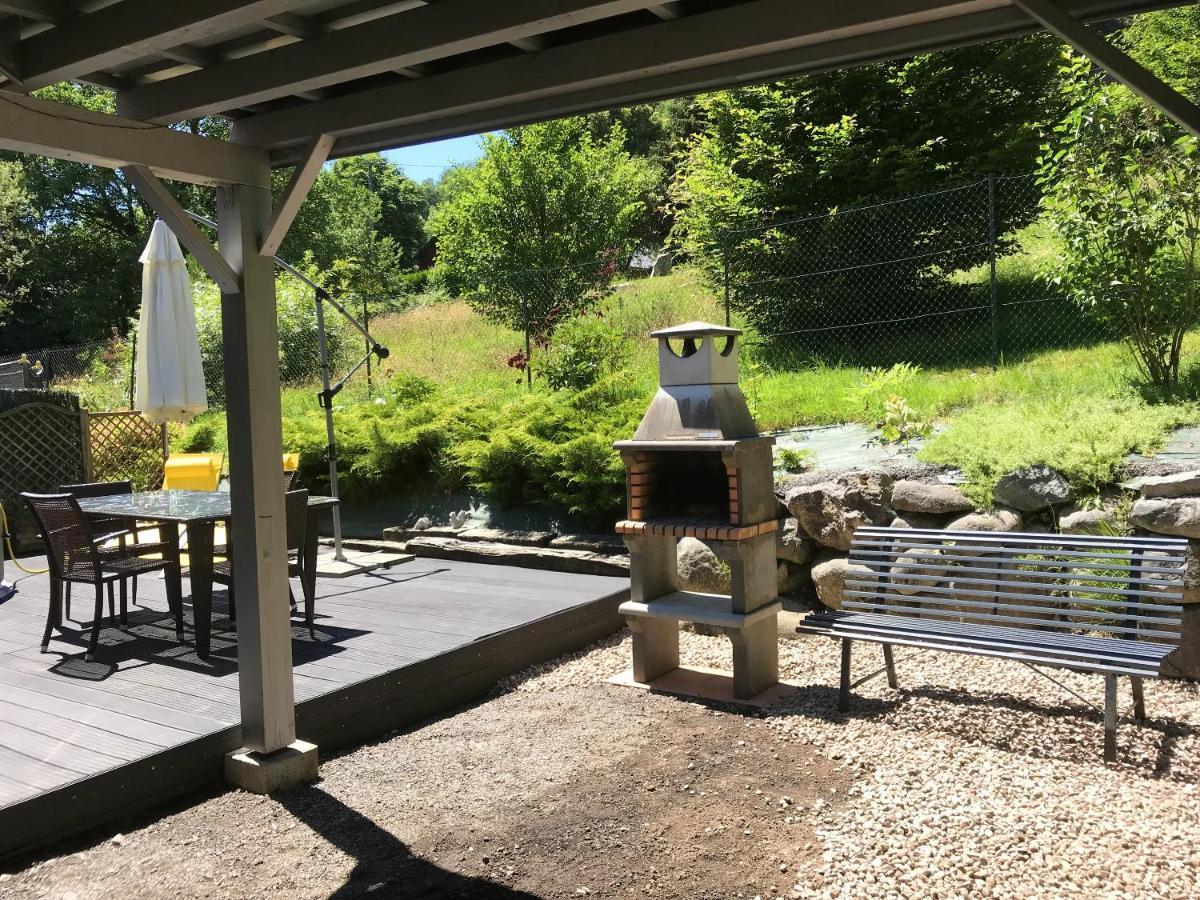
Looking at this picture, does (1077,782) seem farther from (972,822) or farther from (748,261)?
(748,261)

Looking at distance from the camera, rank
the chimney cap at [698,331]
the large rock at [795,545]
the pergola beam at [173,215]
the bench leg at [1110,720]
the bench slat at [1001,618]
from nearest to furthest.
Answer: the pergola beam at [173,215] < the bench leg at [1110,720] < the bench slat at [1001,618] < the chimney cap at [698,331] < the large rock at [795,545]

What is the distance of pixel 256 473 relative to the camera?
3.54 meters

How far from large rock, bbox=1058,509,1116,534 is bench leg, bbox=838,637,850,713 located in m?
1.44

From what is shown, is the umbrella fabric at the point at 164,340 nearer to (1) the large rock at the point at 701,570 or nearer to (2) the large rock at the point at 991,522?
(1) the large rock at the point at 701,570

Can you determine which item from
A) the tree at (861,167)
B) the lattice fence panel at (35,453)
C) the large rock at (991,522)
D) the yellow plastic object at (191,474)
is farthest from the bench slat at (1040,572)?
the lattice fence panel at (35,453)

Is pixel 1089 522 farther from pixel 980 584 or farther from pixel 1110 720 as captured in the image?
pixel 1110 720

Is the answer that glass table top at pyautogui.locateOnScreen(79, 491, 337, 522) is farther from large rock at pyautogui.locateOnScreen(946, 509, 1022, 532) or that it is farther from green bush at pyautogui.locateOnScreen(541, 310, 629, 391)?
large rock at pyautogui.locateOnScreen(946, 509, 1022, 532)

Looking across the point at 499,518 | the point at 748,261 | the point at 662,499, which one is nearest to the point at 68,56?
the point at 662,499

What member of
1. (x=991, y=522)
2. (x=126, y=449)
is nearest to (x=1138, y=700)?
(x=991, y=522)

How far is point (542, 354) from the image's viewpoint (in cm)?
978

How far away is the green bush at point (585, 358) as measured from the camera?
810 centimetres

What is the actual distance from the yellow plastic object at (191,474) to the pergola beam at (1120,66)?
6.34 metres

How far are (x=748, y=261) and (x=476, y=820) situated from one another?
24.5ft

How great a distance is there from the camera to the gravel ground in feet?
9.27
